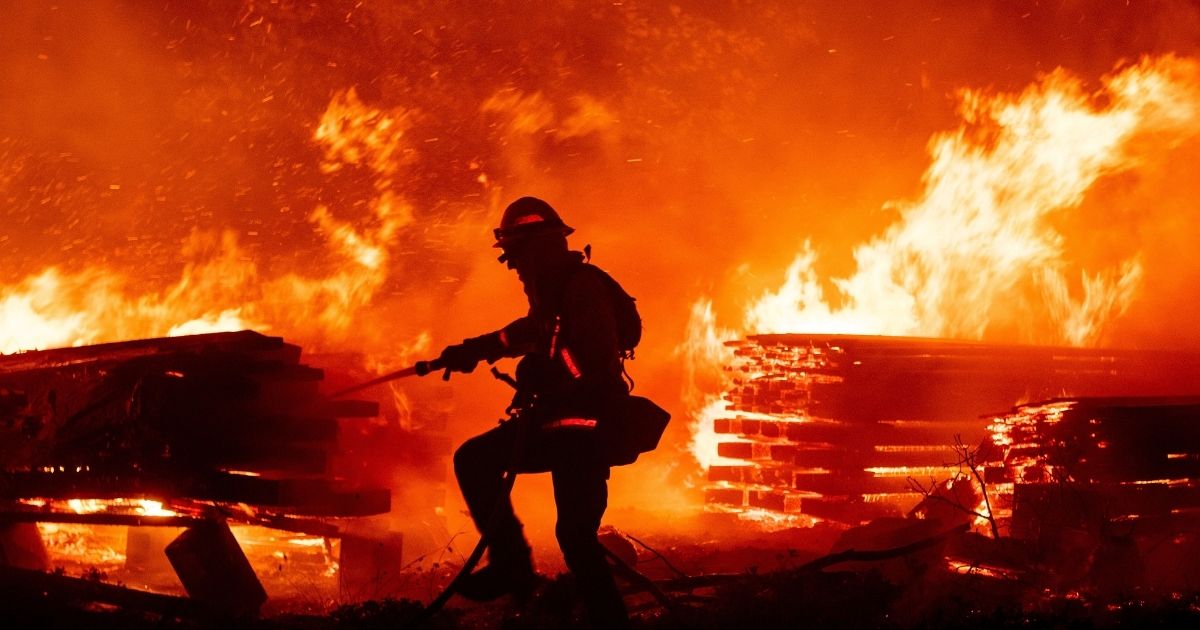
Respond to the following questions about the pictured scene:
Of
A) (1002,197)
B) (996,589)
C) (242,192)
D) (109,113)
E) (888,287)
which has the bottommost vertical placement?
(996,589)

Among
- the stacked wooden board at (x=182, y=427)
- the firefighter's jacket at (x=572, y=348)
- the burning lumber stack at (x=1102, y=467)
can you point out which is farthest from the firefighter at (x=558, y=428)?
the burning lumber stack at (x=1102, y=467)

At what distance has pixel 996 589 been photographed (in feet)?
20.1

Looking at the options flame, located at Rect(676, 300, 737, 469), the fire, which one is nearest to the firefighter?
flame, located at Rect(676, 300, 737, 469)

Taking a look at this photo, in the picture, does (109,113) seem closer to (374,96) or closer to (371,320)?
(374,96)

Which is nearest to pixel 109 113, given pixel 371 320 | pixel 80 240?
pixel 80 240

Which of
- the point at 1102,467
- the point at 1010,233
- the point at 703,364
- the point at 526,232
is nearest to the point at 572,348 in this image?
the point at 526,232

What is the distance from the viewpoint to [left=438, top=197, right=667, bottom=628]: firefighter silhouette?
482 centimetres

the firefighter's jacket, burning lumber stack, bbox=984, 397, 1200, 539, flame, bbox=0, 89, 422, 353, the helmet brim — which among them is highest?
flame, bbox=0, 89, 422, 353

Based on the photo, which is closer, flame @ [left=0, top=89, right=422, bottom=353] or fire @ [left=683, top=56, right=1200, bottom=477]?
flame @ [left=0, top=89, right=422, bottom=353]

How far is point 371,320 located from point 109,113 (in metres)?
5.22

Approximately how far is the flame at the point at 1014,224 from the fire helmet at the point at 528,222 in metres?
8.84

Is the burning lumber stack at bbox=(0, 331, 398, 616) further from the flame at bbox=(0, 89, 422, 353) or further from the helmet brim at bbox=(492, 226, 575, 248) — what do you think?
the flame at bbox=(0, 89, 422, 353)

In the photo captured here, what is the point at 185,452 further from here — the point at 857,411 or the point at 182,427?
the point at 857,411

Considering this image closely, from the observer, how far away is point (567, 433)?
485 cm
